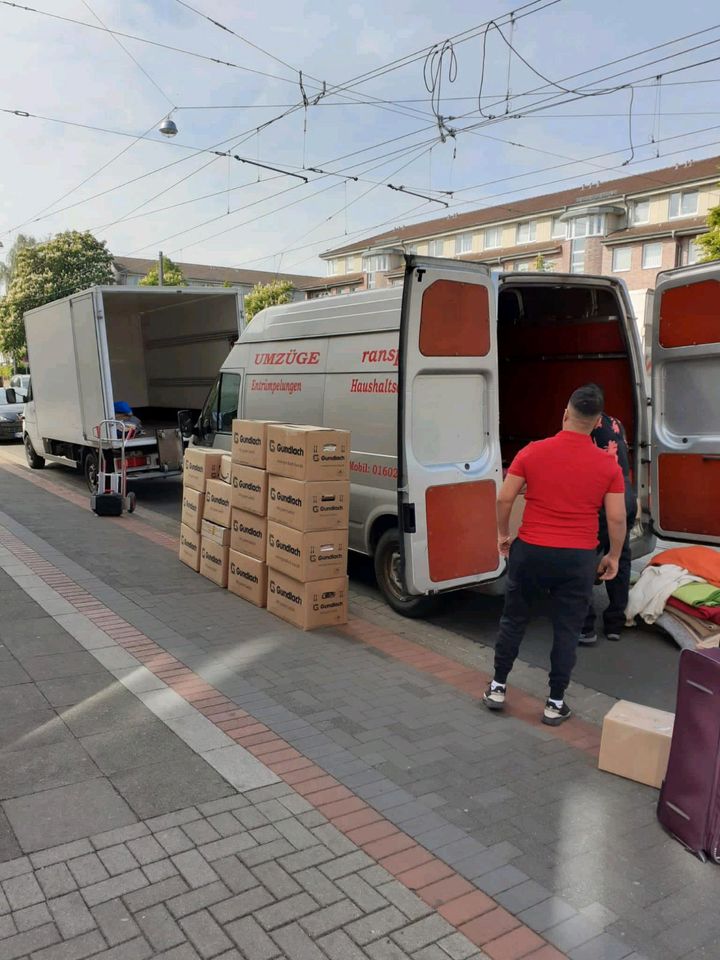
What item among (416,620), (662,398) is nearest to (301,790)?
(416,620)

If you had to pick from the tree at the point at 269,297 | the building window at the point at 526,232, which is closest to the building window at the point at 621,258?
the building window at the point at 526,232

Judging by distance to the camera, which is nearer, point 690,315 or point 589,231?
point 690,315

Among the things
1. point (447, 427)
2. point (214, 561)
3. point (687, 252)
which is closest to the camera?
point (447, 427)

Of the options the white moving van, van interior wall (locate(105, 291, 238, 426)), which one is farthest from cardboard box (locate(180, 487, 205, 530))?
van interior wall (locate(105, 291, 238, 426))

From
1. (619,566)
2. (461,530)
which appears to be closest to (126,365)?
(461,530)

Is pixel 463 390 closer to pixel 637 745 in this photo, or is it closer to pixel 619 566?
pixel 619 566

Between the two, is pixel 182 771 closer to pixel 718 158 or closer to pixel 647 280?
pixel 647 280

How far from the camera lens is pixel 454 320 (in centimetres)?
561

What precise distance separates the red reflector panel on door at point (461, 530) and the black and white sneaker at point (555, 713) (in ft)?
4.67

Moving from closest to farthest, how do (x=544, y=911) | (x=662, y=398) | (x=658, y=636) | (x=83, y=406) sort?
(x=544, y=911), (x=658, y=636), (x=662, y=398), (x=83, y=406)

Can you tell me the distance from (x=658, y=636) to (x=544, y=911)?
3.60 meters

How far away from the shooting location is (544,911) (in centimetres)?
272

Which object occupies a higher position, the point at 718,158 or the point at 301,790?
the point at 718,158

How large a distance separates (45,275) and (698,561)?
151 feet
